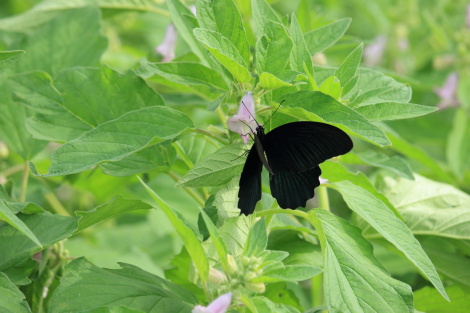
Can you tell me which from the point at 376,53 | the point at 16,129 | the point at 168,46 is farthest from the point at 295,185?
the point at 376,53

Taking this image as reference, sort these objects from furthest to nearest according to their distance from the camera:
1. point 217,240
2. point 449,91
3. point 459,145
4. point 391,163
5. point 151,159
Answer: point 449,91, point 459,145, point 391,163, point 151,159, point 217,240

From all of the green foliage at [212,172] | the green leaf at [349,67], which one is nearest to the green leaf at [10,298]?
the green foliage at [212,172]

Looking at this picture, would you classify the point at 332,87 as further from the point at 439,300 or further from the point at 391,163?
the point at 439,300

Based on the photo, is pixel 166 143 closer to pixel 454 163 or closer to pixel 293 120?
pixel 293 120

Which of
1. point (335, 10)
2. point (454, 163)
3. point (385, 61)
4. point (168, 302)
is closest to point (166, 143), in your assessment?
point (168, 302)

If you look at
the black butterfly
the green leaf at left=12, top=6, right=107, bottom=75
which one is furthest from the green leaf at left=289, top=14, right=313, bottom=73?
the green leaf at left=12, top=6, right=107, bottom=75

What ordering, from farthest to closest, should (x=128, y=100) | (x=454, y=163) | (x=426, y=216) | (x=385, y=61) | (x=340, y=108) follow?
(x=385, y=61) → (x=454, y=163) → (x=426, y=216) → (x=128, y=100) → (x=340, y=108)
